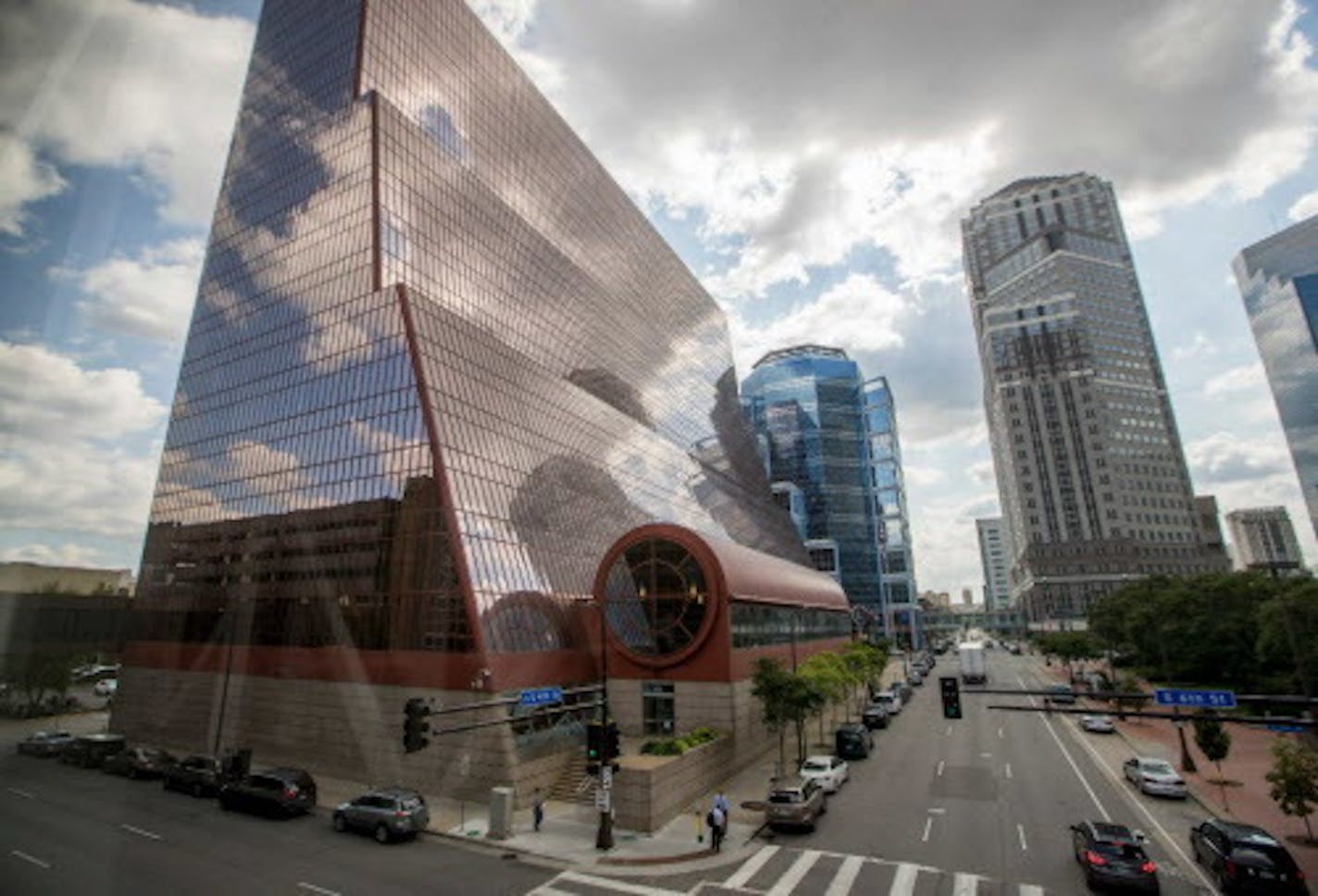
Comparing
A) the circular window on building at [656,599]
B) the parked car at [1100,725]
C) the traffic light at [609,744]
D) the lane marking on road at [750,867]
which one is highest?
the circular window on building at [656,599]

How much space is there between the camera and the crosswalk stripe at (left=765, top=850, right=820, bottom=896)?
20047 mm

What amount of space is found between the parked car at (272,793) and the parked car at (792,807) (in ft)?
64.0

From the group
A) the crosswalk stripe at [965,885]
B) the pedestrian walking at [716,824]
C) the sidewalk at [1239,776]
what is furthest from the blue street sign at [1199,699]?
the pedestrian walking at [716,824]

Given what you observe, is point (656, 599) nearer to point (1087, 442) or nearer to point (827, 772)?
point (827, 772)

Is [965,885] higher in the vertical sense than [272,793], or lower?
lower

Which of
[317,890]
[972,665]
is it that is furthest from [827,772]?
[972,665]

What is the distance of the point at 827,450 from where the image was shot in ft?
495

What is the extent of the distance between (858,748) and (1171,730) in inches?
1038

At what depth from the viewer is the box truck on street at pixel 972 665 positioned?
67.1 meters

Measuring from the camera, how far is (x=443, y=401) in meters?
38.5

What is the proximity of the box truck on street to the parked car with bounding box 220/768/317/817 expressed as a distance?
6099 centimetres

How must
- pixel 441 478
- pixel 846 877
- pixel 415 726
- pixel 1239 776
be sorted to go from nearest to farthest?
pixel 415 726
pixel 846 877
pixel 1239 776
pixel 441 478

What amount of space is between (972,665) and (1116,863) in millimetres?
54568

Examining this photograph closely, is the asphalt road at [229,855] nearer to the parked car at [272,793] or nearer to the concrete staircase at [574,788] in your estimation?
the parked car at [272,793]
